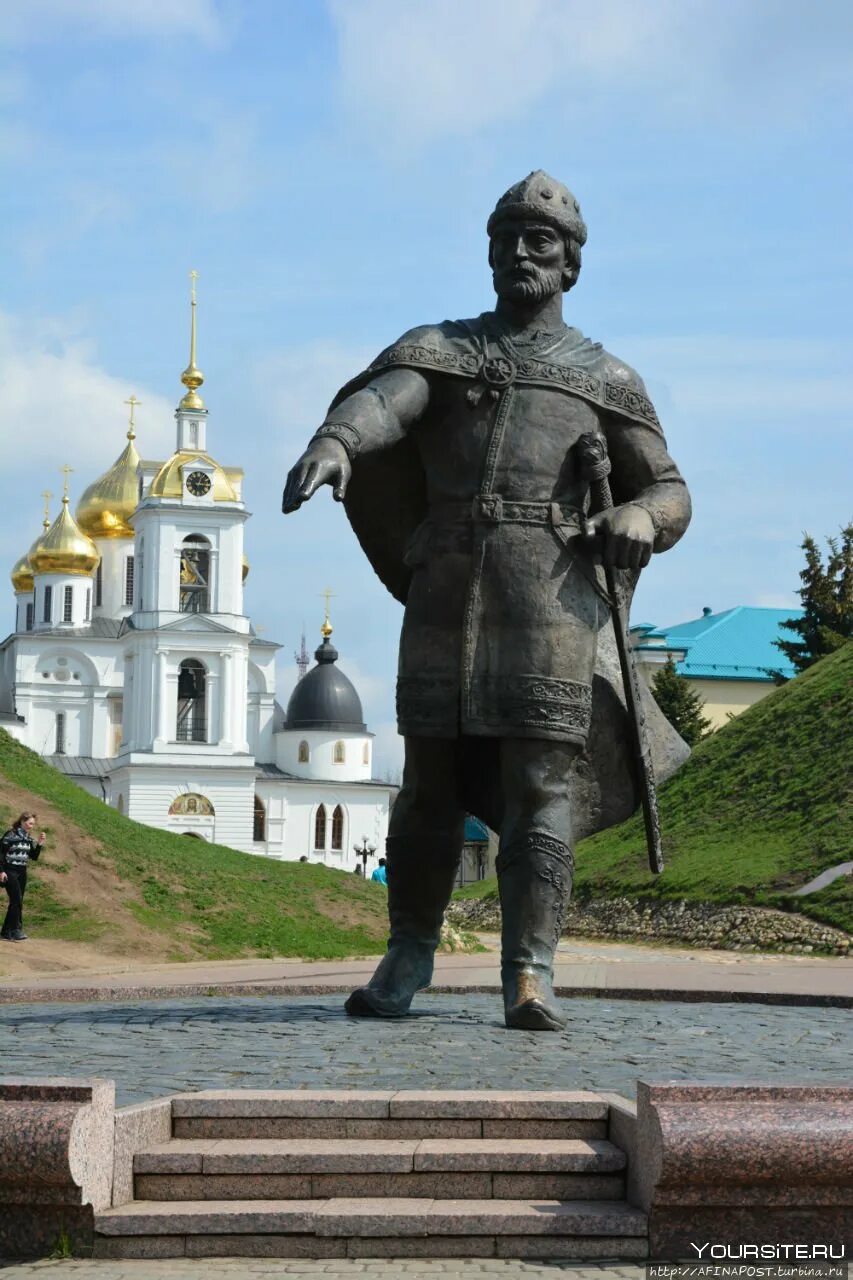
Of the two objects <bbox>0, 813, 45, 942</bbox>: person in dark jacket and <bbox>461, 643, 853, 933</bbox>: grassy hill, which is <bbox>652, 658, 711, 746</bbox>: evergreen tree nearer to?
<bbox>461, 643, 853, 933</bbox>: grassy hill

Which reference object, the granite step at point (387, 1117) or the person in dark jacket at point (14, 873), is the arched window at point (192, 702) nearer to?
the person in dark jacket at point (14, 873)

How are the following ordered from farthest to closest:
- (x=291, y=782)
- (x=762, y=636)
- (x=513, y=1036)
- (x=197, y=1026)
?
1. (x=291, y=782)
2. (x=762, y=636)
3. (x=197, y=1026)
4. (x=513, y=1036)

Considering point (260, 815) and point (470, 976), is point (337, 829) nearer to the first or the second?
point (260, 815)

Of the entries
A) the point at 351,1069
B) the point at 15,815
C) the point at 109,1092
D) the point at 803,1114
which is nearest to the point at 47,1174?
the point at 109,1092

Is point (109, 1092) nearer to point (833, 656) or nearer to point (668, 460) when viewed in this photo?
point (668, 460)

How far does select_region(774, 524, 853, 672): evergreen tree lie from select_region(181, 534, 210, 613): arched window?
1376 inches

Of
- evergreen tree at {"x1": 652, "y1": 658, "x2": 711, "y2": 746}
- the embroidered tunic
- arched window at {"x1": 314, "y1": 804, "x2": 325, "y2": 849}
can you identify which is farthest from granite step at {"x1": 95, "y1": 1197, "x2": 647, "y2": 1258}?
arched window at {"x1": 314, "y1": 804, "x2": 325, "y2": 849}

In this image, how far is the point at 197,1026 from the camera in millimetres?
7477

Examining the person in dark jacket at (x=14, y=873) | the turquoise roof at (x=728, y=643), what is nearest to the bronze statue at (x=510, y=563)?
the person in dark jacket at (x=14, y=873)

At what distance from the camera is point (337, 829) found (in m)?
90.9

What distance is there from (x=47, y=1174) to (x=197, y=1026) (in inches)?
112

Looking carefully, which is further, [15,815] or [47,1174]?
[15,815]

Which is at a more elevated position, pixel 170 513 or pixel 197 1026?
pixel 170 513

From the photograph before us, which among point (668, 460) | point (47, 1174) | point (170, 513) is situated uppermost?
point (170, 513)
